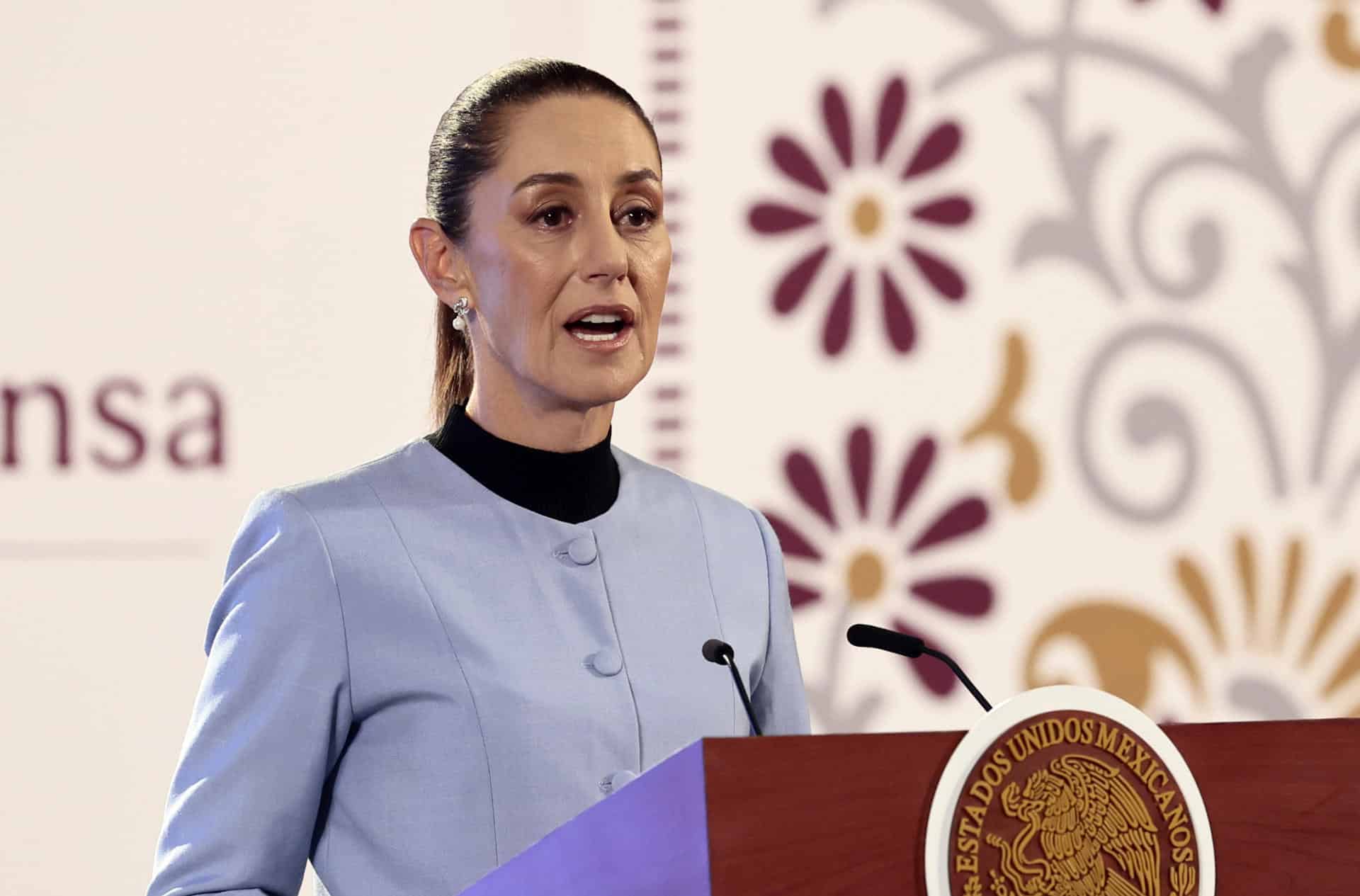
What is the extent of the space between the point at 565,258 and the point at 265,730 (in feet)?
1.68

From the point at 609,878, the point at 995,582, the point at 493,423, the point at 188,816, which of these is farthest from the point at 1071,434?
the point at 609,878

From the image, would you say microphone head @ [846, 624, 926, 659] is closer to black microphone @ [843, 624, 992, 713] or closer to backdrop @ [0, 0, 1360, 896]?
black microphone @ [843, 624, 992, 713]

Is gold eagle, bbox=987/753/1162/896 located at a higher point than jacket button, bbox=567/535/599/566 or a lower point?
higher

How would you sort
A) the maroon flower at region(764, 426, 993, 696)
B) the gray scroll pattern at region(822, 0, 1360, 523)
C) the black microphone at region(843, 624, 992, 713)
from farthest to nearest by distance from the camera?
the gray scroll pattern at region(822, 0, 1360, 523) < the maroon flower at region(764, 426, 993, 696) < the black microphone at region(843, 624, 992, 713)

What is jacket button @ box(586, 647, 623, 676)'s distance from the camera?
1.61 metres

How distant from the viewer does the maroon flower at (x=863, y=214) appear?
9.72 feet

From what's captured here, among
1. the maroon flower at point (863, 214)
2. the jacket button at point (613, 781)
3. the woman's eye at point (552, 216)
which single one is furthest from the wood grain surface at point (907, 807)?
the maroon flower at point (863, 214)

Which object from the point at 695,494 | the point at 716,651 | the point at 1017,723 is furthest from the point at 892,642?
the point at 695,494

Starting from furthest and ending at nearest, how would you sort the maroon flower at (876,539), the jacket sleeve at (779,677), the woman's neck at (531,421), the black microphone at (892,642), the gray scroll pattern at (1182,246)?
the gray scroll pattern at (1182,246)
the maroon flower at (876,539)
the jacket sleeve at (779,677)
the woman's neck at (531,421)
the black microphone at (892,642)

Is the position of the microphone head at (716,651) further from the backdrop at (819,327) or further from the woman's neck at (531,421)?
the backdrop at (819,327)

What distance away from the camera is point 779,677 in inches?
73.2

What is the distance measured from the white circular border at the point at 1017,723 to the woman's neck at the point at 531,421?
75 cm

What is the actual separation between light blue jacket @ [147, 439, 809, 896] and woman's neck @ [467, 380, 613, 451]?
0.23 ft

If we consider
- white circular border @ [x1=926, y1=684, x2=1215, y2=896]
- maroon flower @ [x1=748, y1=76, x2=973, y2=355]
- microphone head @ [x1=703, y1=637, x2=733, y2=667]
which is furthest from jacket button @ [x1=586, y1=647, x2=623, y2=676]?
maroon flower @ [x1=748, y1=76, x2=973, y2=355]
